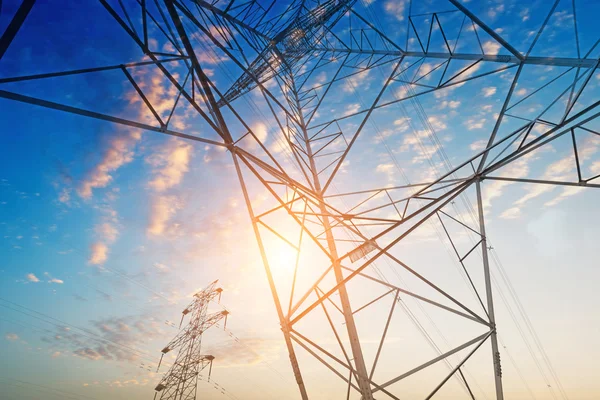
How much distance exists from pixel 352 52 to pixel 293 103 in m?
3.13

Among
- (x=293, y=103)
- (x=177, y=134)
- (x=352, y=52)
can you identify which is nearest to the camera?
(x=177, y=134)

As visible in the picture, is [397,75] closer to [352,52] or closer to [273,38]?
[352,52]

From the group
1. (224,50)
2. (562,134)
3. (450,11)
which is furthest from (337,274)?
(450,11)

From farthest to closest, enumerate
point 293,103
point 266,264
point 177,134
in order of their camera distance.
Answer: point 293,103
point 266,264
point 177,134

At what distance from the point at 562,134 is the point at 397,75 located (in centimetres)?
383

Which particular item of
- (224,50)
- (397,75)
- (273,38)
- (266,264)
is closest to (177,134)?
(266,264)

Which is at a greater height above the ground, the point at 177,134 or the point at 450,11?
the point at 450,11

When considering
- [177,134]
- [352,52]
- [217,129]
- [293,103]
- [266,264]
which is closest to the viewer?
[177,134]

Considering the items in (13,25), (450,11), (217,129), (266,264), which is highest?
(450,11)

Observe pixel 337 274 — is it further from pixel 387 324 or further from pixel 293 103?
pixel 293 103

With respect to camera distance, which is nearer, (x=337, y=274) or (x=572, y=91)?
(x=572, y=91)

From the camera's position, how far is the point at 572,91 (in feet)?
13.2

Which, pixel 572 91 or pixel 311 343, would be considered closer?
pixel 572 91

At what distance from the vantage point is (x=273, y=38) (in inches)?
415
